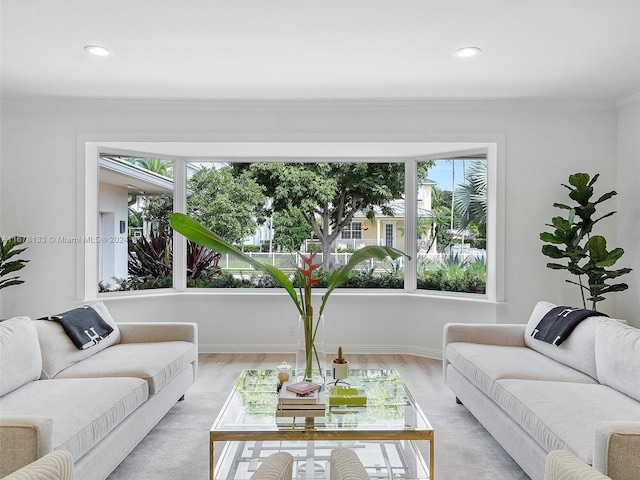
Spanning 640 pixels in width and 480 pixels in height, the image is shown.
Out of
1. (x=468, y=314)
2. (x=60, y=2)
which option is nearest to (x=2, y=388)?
(x=60, y=2)

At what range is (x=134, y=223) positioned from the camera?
5.70 m

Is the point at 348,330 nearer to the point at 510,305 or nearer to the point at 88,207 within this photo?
the point at 510,305

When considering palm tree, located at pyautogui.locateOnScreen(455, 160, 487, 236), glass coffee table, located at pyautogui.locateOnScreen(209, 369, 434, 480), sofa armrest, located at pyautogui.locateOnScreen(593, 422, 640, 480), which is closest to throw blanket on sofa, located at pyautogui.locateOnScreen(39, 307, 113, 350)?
glass coffee table, located at pyautogui.locateOnScreen(209, 369, 434, 480)

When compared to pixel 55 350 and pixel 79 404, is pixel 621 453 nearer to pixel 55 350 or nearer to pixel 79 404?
pixel 79 404

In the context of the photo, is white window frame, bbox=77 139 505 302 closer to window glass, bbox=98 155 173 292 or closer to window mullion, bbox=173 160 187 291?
window mullion, bbox=173 160 187 291

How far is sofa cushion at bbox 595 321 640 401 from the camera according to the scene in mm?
2604

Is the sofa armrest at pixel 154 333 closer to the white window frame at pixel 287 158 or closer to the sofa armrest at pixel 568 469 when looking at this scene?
the white window frame at pixel 287 158

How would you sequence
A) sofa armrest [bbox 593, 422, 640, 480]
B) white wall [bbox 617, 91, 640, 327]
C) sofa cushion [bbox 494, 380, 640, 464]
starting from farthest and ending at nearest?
white wall [bbox 617, 91, 640, 327], sofa cushion [bbox 494, 380, 640, 464], sofa armrest [bbox 593, 422, 640, 480]

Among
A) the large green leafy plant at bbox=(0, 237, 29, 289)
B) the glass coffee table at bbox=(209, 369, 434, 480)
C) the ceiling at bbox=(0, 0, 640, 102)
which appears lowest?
the glass coffee table at bbox=(209, 369, 434, 480)

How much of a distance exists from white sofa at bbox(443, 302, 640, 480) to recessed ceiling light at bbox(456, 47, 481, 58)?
1.96 meters

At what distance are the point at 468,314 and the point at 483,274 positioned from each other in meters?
0.46

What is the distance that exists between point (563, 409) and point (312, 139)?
3400 millimetres

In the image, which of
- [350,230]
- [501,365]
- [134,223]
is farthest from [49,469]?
[350,230]

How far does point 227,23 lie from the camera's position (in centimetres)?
320
